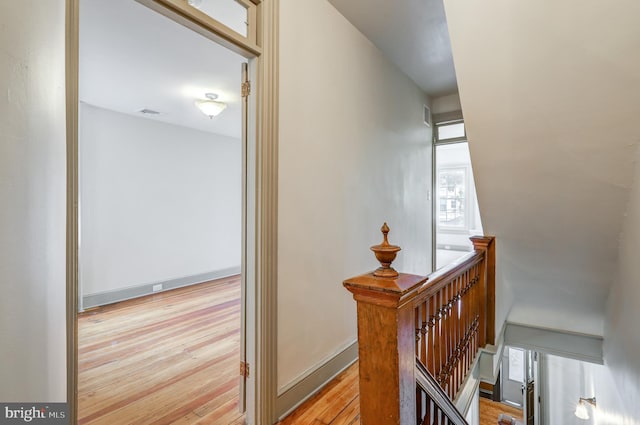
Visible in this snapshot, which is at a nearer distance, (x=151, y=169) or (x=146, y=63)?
(x=146, y=63)

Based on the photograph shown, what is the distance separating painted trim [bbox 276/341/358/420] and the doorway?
0.80 m

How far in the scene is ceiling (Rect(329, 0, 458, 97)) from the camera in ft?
7.61

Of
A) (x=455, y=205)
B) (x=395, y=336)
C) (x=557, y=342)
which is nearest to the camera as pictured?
(x=395, y=336)

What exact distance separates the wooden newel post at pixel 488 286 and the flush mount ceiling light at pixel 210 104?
3.19m

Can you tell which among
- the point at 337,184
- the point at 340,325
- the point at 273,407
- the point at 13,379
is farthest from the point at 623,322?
the point at 13,379

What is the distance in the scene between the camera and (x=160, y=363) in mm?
2584

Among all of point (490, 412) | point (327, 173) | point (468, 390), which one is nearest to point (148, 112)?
point (327, 173)

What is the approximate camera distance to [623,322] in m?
2.44

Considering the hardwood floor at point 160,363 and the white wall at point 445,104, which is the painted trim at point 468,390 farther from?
the white wall at point 445,104

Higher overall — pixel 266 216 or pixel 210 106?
pixel 210 106

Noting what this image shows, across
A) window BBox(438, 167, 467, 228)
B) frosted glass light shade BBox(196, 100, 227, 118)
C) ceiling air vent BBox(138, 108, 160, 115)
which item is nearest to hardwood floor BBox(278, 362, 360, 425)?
frosted glass light shade BBox(196, 100, 227, 118)

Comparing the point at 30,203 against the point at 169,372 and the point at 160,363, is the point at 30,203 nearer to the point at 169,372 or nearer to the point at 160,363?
the point at 169,372

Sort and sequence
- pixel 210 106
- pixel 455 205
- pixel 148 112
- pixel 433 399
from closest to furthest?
pixel 433 399 → pixel 210 106 → pixel 148 112 → pixel 455 205

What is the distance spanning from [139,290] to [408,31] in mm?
4716
